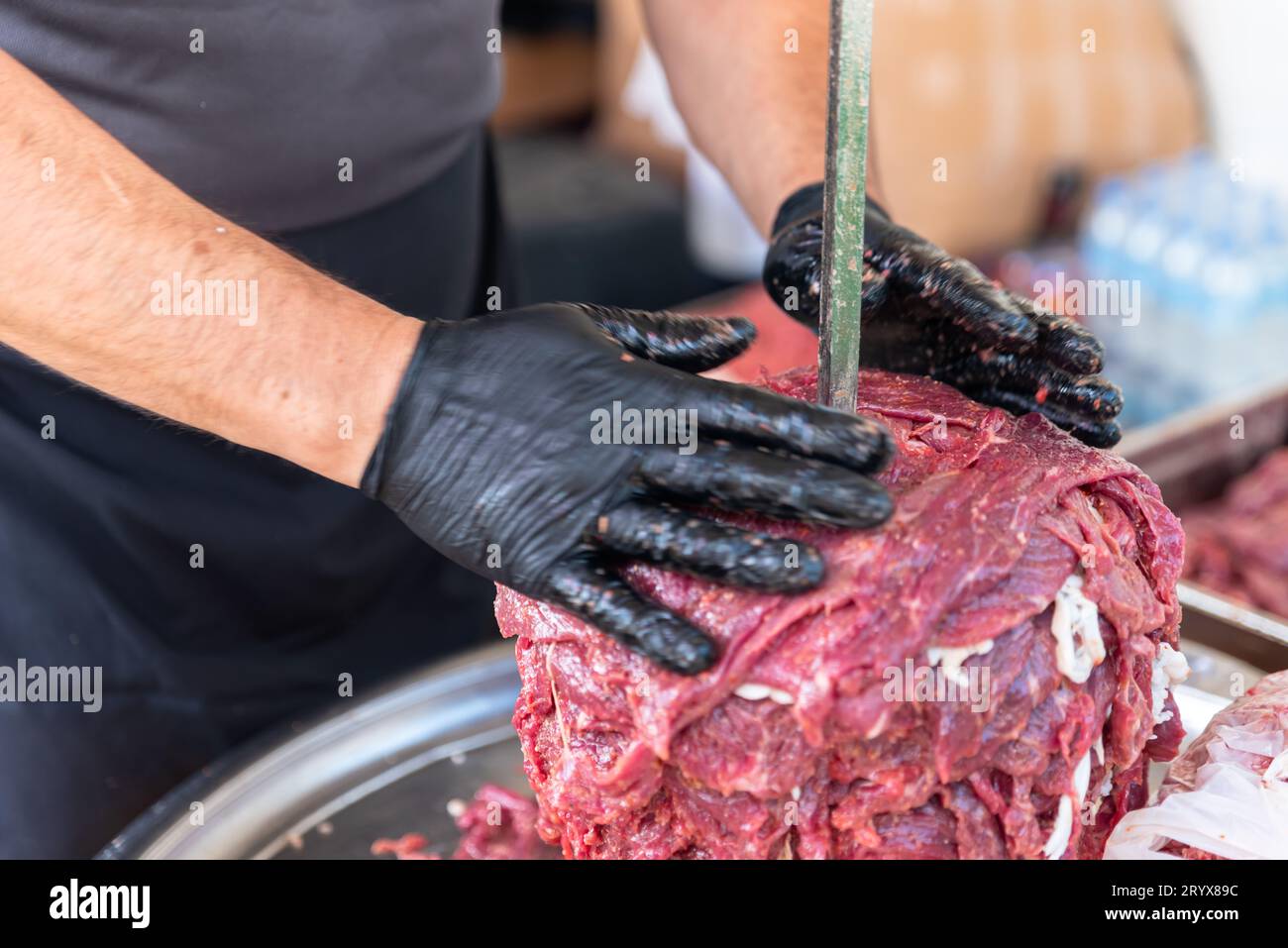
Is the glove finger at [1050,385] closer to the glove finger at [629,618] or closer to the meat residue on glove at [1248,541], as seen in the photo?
the glove finger at [629,618]

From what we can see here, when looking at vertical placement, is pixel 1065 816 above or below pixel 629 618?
below

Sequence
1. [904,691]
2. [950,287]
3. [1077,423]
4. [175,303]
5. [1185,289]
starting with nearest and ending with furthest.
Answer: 1. [904,691]
2. [175,303]
3. [1077,423]
4. [950,287]
5. [1185,289]

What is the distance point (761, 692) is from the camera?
1.55m

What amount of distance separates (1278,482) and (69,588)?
3.22 metres

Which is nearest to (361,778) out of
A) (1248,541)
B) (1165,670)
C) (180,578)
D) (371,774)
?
(371,774)

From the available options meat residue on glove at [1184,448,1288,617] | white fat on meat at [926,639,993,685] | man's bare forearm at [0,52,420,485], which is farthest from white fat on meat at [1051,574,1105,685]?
meat residue on glove at [1184,448,1288,617]

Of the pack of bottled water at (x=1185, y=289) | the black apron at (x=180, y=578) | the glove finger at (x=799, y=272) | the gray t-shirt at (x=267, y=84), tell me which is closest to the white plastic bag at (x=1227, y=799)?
the glove finger at (x=799, y=272)

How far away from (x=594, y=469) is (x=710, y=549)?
0.63ft

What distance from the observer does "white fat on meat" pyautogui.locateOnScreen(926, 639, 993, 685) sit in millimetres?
1538

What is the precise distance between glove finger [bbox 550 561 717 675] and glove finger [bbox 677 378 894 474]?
0.24m

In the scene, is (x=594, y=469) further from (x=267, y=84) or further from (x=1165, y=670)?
(x=267, y=84)

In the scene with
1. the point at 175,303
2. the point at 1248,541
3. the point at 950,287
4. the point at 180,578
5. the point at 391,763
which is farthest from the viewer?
the point at 1248,541
